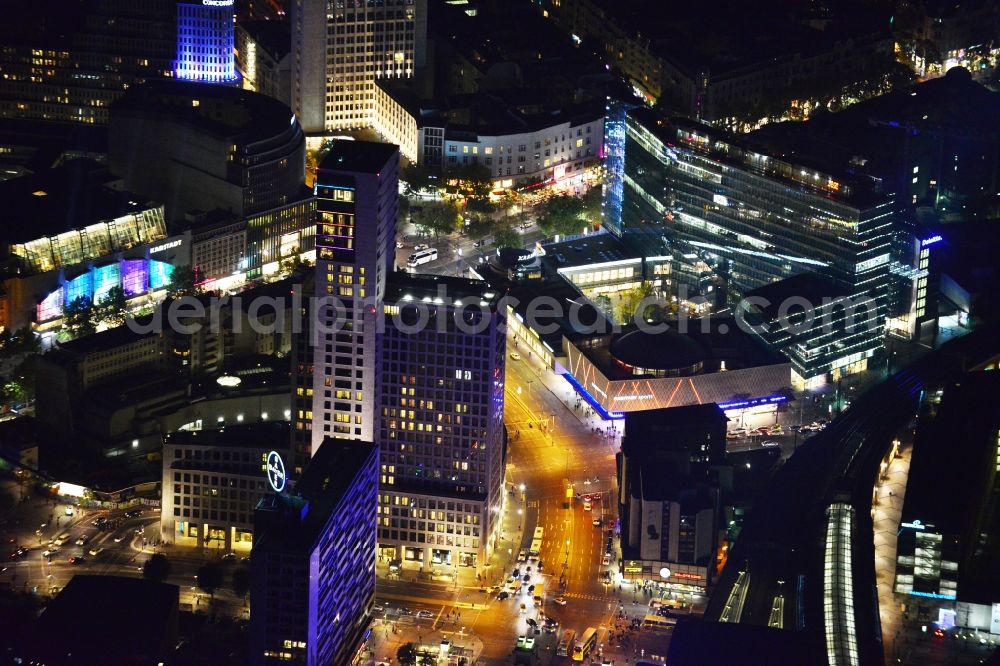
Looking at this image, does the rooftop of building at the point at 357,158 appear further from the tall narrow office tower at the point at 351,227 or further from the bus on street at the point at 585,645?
the bus on street at the point at 585,645

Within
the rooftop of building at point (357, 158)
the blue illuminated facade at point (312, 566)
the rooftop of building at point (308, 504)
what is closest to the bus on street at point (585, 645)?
the blue illuminated facade at point (312, 566)

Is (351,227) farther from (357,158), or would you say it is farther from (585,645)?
(585,645)

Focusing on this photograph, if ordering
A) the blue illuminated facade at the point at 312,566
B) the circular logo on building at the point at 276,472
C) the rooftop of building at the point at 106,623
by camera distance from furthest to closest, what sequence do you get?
the rooftop of building at the point at 106,623 → the circular logo on building at the point at 276,472 → the blue illuminated facade at the point at 312,566

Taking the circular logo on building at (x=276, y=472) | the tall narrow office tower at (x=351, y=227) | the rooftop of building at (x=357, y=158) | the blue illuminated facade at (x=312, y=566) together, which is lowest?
the blue illuminated facade at (x=312, y=566)

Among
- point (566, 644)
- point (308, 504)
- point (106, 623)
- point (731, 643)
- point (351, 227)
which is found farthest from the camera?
point (351, 227)

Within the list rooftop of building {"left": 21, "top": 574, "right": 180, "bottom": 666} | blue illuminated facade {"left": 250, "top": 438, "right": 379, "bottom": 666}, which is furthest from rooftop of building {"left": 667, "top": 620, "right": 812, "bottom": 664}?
rooftop of building {"left": 21, "top": 574, "right": 180, "bottom": 666}

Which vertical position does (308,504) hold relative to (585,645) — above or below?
above

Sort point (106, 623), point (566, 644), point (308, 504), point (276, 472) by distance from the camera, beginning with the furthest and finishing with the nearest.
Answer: point (566, 644) → point (106, 623) → point (308, 504) → point (276, 472)

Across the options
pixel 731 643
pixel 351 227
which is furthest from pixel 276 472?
pixel 731 643
